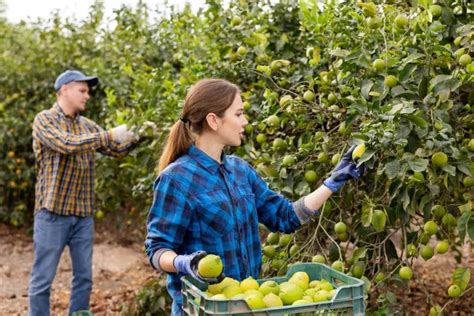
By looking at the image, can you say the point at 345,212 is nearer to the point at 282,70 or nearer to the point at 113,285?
the point at 282,70

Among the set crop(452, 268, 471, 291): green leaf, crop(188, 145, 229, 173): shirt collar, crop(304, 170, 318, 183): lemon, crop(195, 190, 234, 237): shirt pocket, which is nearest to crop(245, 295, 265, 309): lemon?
crop(195, 190, 234, 237): shirt pocket

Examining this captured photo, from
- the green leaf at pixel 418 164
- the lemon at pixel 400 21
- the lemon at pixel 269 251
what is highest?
the lemon at pixel 400 21

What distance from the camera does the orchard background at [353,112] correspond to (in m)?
2.88

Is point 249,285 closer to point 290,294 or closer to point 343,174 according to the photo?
point 290,294

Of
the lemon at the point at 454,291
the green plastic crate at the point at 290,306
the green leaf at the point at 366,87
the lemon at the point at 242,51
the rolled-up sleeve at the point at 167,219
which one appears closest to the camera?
the green plastic crate at the point at 290,306

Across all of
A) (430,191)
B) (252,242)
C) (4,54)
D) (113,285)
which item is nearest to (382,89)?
(430,191)

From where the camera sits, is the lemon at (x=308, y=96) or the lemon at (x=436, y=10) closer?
the lemon at (x=436, y=10)

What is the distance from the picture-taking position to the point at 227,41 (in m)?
4.39

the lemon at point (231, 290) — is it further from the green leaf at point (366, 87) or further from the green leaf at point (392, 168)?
the green leaf at point (366, 87)

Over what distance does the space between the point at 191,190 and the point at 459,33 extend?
1434 mm

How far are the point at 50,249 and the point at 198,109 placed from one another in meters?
2.27

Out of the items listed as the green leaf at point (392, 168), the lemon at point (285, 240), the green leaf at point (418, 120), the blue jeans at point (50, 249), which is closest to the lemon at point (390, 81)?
the green leaf at point (418, 120)

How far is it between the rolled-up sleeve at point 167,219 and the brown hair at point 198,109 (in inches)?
7.0

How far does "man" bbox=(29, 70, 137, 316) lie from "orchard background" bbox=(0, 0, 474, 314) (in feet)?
0.98
